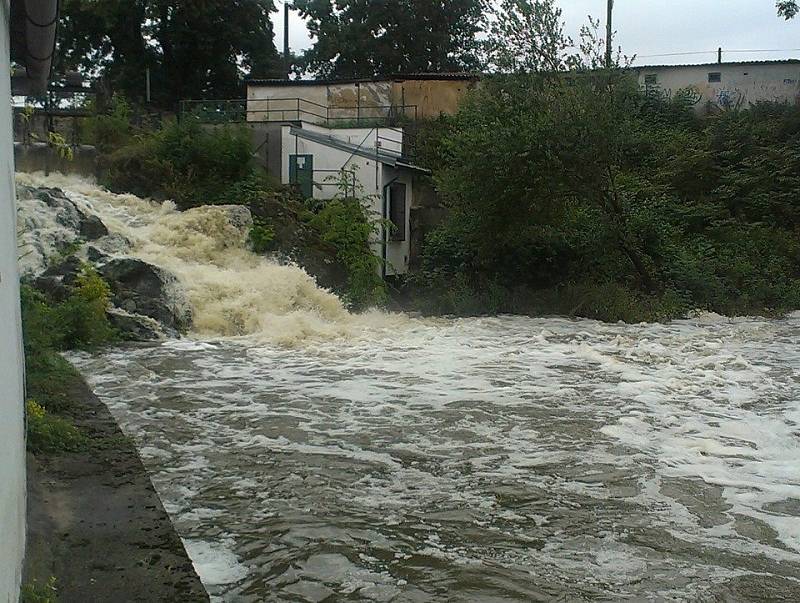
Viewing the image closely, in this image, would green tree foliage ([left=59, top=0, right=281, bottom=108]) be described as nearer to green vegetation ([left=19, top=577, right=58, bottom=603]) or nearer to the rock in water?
the rock in water

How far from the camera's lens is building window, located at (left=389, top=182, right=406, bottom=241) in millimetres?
23250

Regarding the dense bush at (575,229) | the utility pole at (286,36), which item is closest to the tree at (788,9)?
the dense bush at (575,229)

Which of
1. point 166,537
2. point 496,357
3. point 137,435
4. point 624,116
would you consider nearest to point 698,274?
point 624,116

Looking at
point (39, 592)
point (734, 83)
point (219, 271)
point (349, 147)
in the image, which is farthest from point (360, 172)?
Result: point (39, 592)

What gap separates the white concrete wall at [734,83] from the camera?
31.8 meters

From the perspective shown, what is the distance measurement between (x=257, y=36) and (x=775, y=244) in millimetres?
24499

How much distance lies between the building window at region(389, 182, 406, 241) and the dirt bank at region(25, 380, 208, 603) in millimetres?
16889

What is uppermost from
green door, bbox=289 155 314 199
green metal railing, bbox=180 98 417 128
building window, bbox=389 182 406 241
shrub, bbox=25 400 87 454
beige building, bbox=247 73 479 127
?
beige building, bbox=247 73 479 127

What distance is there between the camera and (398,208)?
23625 mm

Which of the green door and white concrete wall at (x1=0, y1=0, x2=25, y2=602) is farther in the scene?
the green door

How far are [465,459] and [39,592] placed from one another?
463cm

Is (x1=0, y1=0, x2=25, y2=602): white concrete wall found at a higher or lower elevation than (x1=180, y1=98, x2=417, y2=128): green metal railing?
lower

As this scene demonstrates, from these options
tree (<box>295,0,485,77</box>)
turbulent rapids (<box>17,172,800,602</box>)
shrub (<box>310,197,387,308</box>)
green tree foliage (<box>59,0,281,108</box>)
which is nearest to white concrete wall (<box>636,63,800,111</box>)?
tree (<box>295,0,485,77</box>)

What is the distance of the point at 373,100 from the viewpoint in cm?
3131
